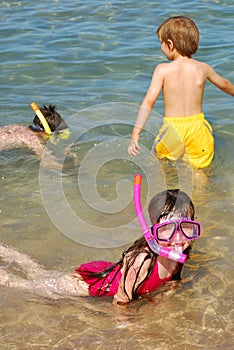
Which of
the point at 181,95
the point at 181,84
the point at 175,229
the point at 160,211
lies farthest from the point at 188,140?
the point at 175,229

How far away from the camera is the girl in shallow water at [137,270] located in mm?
3516

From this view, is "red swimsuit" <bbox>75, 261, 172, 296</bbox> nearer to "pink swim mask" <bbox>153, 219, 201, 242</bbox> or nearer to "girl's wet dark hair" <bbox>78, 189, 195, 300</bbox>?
"girl's wet dark hair" <bbox>78, 189, 195, 300</bbox>

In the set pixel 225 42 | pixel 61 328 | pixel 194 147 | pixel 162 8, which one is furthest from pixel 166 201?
pixel 162 8

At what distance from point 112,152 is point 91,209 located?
48.7 inches

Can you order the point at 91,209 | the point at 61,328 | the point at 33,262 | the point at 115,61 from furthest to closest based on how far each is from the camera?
the point at 115,61 → the point at 91,209 → the point at 33,262 → the point at 61,328

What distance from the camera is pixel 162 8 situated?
11117mm

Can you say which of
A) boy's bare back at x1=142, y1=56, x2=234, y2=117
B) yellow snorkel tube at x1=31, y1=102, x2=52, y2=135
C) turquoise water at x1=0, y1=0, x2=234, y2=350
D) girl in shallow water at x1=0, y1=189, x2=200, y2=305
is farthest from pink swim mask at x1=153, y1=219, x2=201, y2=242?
yellow snorkel tube at x1=31, y1=102, x2=52, y2=135

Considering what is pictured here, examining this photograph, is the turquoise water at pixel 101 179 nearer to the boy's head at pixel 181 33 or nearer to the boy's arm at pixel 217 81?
the boy's arm at pixel 217 81

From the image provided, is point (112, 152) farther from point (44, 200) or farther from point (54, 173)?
point (44, 200)

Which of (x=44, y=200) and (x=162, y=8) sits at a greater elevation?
Answer: (x=162, y=8)

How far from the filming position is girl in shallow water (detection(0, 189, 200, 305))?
11.5 ft

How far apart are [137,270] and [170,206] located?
451 millimetres

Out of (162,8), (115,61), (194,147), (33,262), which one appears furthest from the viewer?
(162,8)

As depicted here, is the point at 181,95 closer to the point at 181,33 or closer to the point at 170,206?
the point at 181,33
